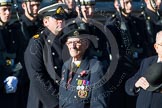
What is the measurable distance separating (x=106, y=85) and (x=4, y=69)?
120 cm

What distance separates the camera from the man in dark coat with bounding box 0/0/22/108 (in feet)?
18.6

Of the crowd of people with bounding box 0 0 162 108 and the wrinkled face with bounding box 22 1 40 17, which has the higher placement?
the wrinkled face with bounding box 22 1 40 17

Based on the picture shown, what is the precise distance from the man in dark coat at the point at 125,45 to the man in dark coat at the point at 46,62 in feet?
2.93

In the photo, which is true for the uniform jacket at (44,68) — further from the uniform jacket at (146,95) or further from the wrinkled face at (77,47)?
the uniform jacket at (146,95)

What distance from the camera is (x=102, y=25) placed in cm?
629

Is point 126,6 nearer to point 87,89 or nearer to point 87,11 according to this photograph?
point 87,11

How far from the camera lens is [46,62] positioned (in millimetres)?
5320

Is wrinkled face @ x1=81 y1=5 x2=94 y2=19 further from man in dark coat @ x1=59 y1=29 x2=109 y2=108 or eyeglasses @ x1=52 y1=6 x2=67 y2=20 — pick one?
man in dark coat @ x1=59 y1=29 x2=109 y2=108

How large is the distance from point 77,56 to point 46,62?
52cm

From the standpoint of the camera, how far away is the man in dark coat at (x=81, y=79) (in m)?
4.75

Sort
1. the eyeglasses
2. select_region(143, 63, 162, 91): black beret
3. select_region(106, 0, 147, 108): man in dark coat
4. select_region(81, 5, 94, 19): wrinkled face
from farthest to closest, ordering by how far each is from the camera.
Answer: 1. select_region(106, 0, 147, 108): man in dark coat
2. select_region(81, 5, 94, 19): wrinkled face
3. the eyeglasses
4. select_region(143, 63, 162, 91): black beret

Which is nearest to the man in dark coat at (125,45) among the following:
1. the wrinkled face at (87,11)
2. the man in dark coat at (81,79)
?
the wrinkled face at (87,11)

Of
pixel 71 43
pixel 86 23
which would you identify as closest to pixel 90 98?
pixel 71 43

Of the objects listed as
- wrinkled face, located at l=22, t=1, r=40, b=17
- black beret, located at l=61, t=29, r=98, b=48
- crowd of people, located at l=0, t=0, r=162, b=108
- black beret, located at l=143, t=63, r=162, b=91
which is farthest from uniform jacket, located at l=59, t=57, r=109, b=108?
wrinkled face, located at l=22, t=1, r=40, b=17
